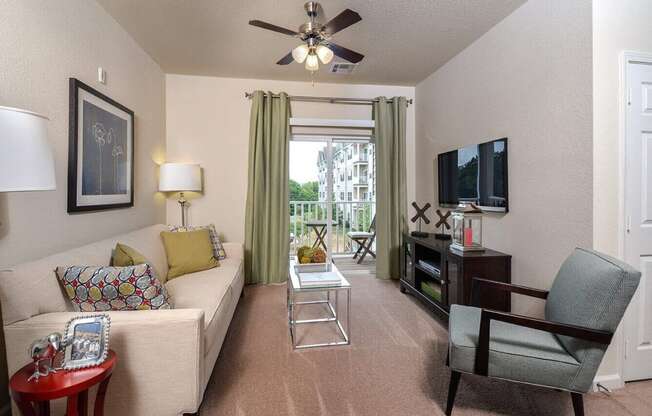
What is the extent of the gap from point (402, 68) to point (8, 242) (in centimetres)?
368

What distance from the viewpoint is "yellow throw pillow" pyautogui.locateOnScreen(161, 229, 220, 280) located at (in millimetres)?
2725

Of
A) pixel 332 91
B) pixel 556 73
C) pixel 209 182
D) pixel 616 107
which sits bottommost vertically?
pixel 209 182

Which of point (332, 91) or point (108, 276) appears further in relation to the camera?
point (332, 91)

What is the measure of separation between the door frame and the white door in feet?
0.03

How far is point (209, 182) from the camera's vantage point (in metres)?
3.90

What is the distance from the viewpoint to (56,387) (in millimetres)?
1073

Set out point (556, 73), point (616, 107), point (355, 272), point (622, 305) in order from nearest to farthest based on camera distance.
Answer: point (622, 305)
point (616, 107)
point (556, 73)
point (355, 272)

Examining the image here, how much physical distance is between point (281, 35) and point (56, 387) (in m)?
2.87

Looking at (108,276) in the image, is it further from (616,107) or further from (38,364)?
(616,107)

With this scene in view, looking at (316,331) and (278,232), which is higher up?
Result: (278,232)

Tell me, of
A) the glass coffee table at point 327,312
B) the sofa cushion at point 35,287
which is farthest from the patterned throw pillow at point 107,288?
the glass coffee table at point 327,312

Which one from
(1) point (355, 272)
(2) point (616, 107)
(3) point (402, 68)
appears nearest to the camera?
(2) point (616, 107)

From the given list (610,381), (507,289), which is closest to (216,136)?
(507,289)

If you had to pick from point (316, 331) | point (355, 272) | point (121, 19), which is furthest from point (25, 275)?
point (355, 272)
